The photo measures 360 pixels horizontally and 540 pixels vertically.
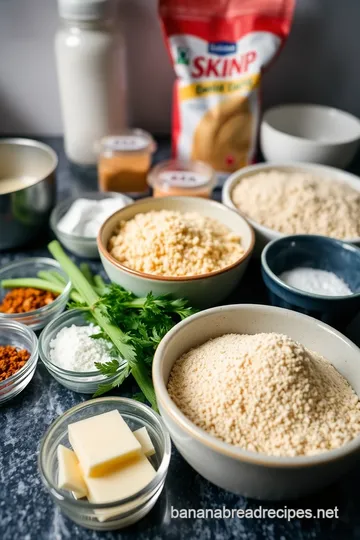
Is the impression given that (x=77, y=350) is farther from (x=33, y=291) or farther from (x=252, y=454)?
(x=252, y=454)

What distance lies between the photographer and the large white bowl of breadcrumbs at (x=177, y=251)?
0.94 metres

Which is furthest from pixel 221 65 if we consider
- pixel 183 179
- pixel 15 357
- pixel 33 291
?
pixel 15 357

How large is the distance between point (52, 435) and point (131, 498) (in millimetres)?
176

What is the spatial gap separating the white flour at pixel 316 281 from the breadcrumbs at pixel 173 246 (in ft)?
0.38

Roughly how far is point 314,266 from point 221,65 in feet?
1.98

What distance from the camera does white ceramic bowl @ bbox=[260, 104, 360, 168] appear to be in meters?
1.31

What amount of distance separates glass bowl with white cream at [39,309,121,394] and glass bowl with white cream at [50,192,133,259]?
0.72 feet

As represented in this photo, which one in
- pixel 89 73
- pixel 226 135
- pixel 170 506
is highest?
pixel 89 73

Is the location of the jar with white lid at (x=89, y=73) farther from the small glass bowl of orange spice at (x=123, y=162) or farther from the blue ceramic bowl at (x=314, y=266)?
the blue ceramic bowl at (x=314, y=266)

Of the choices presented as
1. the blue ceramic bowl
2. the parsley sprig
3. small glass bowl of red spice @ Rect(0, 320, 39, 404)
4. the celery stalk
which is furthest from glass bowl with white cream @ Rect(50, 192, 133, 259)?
the blue ceramic bowl

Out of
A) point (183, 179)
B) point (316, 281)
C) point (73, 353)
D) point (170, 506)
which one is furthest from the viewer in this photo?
point (183, 179)

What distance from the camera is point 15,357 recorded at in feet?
2.96

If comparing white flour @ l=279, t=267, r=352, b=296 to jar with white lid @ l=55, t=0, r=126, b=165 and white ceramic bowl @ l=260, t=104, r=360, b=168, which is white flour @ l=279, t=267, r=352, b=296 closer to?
white ceramic bowl @ l=260, t=104, r=360, b=168

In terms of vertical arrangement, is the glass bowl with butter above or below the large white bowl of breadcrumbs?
below
